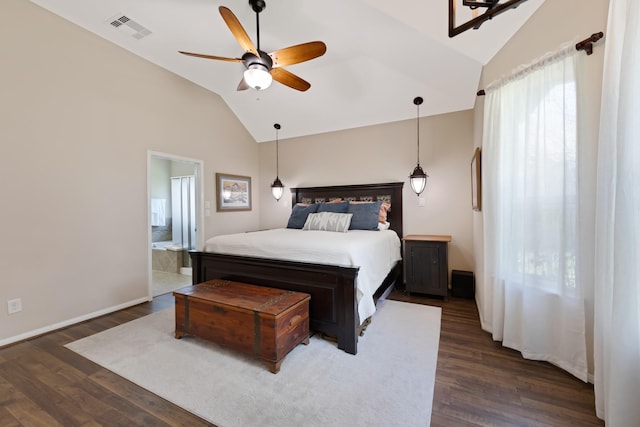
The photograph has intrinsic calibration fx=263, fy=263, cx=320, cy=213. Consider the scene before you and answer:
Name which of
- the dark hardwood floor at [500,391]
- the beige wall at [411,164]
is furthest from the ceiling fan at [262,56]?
the dark hardwood floor at [500,391]

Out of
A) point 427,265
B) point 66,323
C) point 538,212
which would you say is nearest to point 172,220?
point 66,323

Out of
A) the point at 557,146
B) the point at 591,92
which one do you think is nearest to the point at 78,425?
the point at 557,146

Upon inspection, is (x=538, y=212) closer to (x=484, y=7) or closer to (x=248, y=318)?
(x=484, y=7)

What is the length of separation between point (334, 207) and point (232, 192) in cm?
200

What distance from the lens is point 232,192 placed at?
4.90 meters

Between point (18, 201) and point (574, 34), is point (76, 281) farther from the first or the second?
point (574, 34)

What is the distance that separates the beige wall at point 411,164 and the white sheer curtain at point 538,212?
4.65ft

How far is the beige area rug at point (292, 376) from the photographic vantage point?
1591 mm

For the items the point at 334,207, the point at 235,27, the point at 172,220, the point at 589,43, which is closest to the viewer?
the point at 589,43

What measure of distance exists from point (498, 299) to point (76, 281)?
4.28 meters

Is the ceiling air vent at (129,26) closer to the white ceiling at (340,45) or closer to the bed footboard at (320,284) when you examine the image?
the white ceiling at (340,45)

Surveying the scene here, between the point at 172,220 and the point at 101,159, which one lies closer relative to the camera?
the point at 101,159

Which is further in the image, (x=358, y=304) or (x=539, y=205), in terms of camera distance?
(x=358, y=304)

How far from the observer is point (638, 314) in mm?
1234
